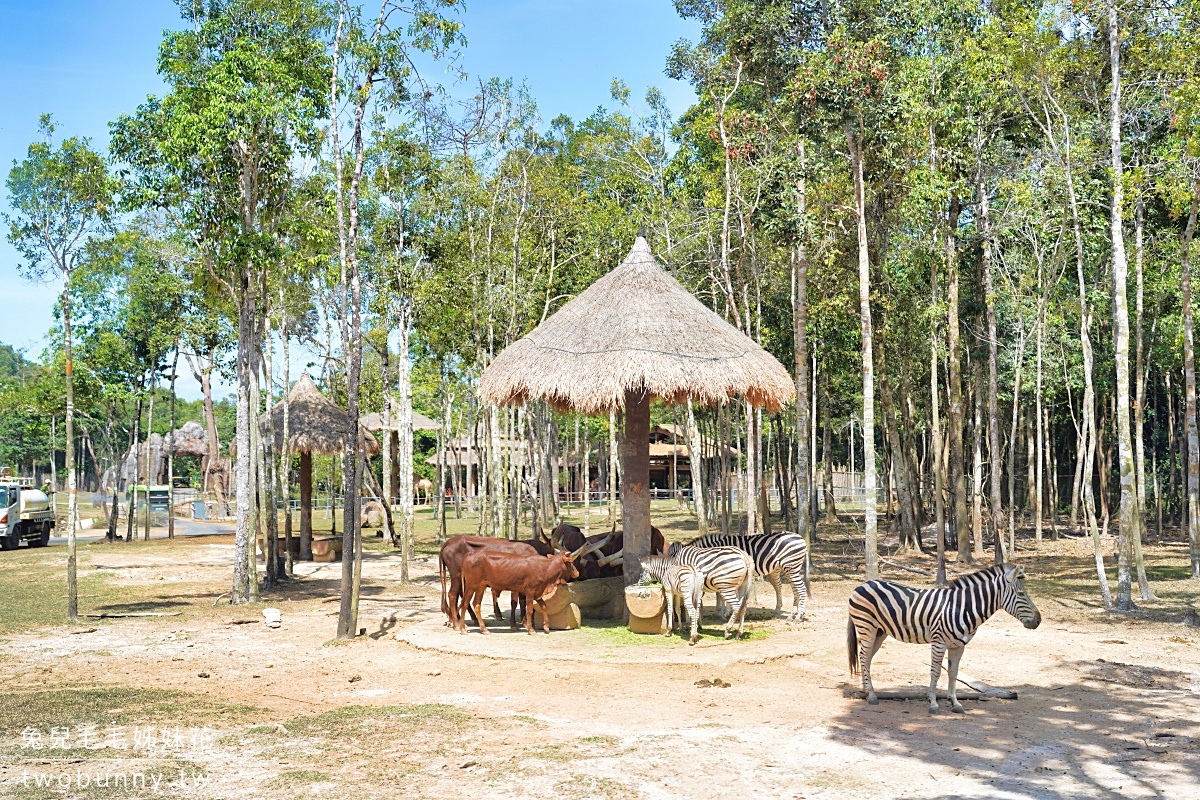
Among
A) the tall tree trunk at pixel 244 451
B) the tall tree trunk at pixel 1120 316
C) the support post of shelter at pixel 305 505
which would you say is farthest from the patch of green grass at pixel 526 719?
the support post of shelter at pixel 305 505

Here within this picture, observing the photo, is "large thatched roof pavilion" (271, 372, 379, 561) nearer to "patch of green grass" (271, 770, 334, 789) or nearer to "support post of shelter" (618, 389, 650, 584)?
"support post of shelter" (618, 389, 650, 584)

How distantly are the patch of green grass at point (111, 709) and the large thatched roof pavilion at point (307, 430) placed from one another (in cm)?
1266

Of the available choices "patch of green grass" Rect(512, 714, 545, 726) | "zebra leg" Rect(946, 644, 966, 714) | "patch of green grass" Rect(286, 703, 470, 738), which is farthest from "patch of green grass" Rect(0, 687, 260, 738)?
"zebra leg" Rect(946, 644, 966, 714)

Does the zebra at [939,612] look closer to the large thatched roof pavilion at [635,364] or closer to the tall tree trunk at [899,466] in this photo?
the large thatched roof pavilion at [635,364]

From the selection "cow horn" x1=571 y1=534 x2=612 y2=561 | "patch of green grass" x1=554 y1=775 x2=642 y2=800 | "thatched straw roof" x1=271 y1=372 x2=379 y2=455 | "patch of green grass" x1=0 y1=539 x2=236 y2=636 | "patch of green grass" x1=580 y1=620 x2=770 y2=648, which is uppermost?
"thatched straw roof" x1=271 y1=372 x2=379 y2=455

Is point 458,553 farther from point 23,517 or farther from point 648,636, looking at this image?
point 23,517

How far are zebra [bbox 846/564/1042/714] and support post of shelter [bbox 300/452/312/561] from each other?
1606 cm

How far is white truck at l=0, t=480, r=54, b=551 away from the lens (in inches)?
1138

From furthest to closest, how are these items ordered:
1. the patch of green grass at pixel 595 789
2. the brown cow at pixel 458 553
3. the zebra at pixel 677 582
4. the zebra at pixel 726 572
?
the brown cow at pixel 458 553, the zebra at pixel 726 572, the zebra at pixel 677 582, the patch of green grass at pixel 595 789

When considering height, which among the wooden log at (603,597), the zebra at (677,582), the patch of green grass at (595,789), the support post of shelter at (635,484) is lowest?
the patch of green grass at (595,789)

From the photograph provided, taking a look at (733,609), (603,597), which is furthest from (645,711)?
(603,597)

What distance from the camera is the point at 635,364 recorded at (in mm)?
12477

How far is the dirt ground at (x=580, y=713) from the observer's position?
6707 mm

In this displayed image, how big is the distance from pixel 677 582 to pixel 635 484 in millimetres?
1844
